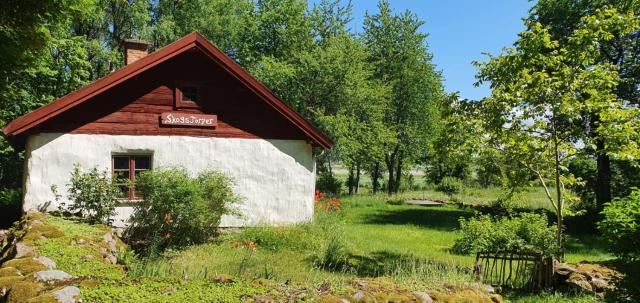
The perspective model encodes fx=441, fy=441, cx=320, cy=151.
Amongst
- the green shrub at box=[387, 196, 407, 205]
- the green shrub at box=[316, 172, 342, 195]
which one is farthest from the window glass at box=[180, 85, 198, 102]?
the green shrub at box=[316, 172, 342, 195]

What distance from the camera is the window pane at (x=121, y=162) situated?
522 inches

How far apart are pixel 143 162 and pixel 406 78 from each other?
27287 millimetres

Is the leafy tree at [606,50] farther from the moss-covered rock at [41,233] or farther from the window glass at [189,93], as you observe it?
the moss-covered rock at [41,233]

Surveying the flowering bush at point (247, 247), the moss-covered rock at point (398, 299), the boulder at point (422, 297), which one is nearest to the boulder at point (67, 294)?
the moss-covered rock at point (398, 299)

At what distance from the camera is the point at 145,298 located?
5211 mm

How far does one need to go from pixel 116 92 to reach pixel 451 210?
1938cm

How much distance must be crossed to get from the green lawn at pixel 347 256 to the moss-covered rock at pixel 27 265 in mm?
1289

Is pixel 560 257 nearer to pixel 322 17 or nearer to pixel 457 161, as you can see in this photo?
pixel 457 161

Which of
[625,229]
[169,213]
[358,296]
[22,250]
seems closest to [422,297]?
[358,296]

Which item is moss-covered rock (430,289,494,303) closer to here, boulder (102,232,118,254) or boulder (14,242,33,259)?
boulder (14,242,33,259)

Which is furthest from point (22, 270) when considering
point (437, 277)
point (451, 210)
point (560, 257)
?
point (451, 210)

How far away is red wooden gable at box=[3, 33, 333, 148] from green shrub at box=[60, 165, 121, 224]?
178 cm

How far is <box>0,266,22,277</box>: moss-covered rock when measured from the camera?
582cm

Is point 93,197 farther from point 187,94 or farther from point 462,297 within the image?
point 462,297
